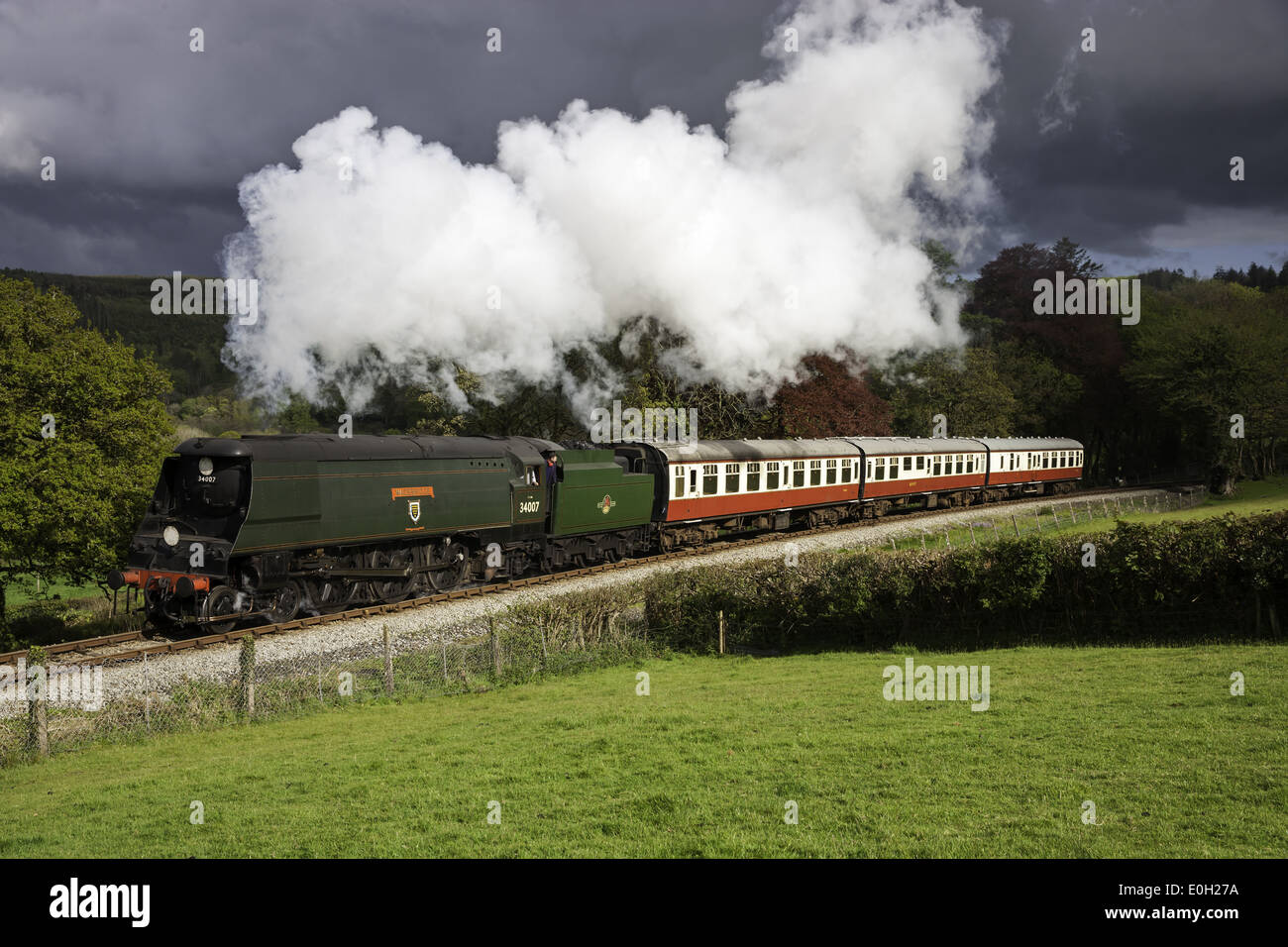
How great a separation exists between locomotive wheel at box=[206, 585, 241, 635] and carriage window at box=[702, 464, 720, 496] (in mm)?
15433

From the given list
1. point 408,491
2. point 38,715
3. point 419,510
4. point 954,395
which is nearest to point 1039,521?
point 954,395

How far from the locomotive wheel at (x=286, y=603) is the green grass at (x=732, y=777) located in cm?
524

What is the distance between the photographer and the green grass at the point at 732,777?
7273mm

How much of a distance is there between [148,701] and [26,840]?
4.93 meters

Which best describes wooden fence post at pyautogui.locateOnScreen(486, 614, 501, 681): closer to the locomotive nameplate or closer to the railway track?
the railway track

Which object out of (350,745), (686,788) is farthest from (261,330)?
(686,788)

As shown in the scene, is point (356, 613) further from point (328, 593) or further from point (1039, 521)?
point (1039, 521)

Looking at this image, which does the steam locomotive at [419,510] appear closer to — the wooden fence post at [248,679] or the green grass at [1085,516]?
the wooden fence post at [248,679]

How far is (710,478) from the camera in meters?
28.9

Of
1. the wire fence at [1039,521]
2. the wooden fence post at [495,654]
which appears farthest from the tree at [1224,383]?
the wooden fence post at [495,654]

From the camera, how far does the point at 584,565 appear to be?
2617 centimetres

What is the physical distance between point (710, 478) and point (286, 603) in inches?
574
